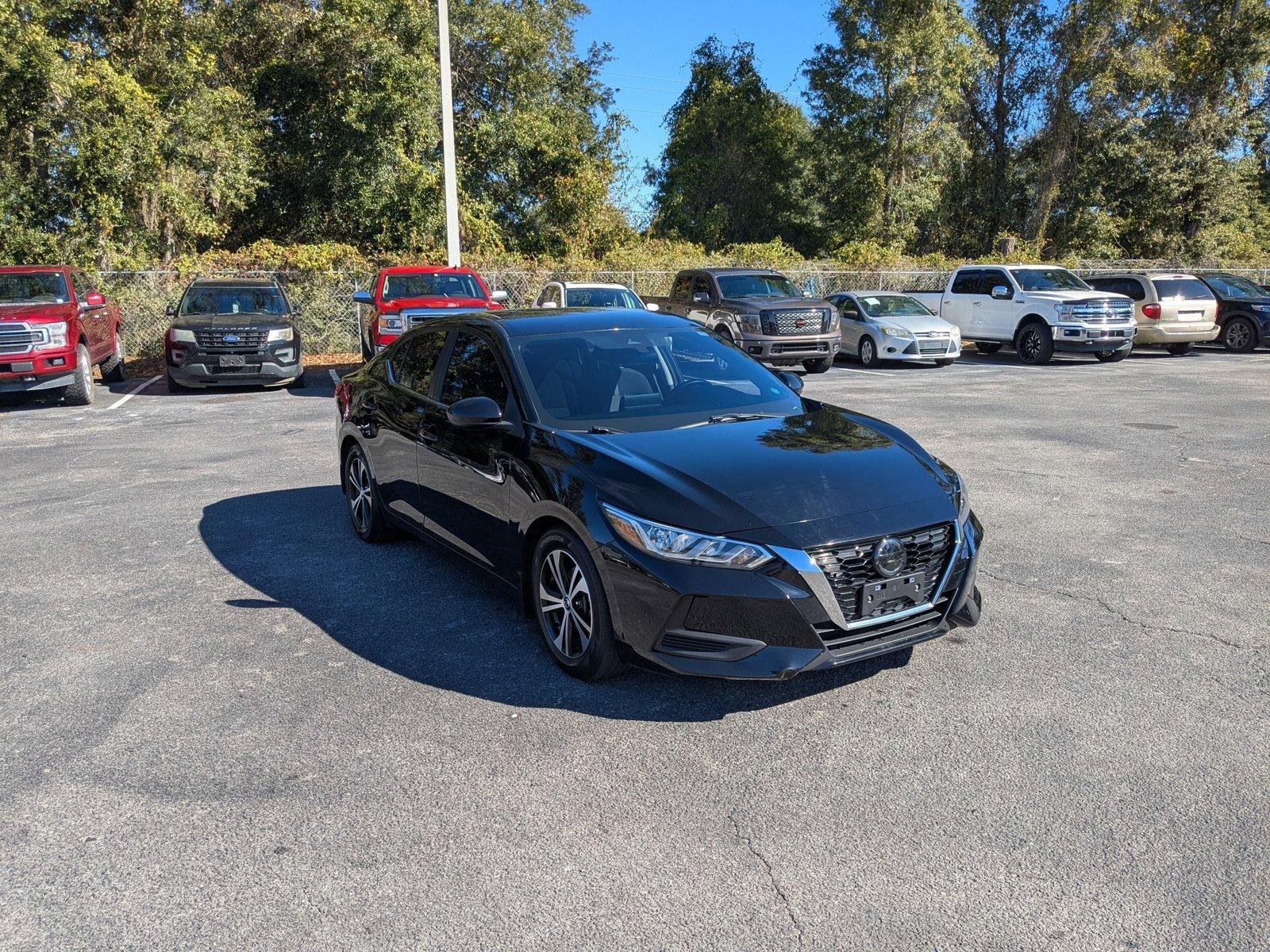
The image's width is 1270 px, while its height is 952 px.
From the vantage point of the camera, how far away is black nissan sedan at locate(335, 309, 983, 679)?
3.79 meters

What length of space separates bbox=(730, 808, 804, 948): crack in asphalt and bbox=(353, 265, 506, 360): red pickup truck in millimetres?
12320

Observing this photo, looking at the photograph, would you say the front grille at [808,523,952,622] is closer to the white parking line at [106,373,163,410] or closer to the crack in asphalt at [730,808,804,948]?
the crack in asphalt at [730,808,804,948]

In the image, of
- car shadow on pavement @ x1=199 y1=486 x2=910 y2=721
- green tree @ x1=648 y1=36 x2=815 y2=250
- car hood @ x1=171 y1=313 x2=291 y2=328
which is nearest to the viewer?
car shadow on pavement @ x1=199 y1=486 x2=910 y2=721

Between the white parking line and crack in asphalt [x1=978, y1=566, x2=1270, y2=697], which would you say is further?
the white parking line

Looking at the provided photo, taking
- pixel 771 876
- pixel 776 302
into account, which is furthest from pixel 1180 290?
pixel 771 876

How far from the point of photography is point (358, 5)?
24.4 metres

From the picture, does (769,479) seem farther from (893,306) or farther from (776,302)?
(893,306)

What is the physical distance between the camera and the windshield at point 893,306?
20000 mm

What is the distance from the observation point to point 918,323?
19.4m

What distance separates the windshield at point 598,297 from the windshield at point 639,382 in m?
11.3

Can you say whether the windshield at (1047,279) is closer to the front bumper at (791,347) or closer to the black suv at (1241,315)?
the black suv at (1241,315)

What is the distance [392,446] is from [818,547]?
318cm

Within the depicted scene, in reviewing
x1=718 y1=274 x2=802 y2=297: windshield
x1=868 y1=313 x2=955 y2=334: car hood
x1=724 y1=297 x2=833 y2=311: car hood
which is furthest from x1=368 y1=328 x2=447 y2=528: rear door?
x1=868 y1=313 x2=955 y2=334: car hood

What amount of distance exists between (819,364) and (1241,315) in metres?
11.1
